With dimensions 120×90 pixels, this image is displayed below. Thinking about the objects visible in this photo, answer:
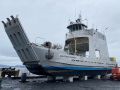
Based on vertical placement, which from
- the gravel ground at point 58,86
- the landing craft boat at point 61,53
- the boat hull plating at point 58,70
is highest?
the landing craft boat at point 61,53

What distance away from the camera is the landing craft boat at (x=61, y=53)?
30203mm

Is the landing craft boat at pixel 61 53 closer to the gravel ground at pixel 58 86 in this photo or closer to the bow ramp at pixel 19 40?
the bow ramp at pixel 19 40

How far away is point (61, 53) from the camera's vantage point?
106 feet

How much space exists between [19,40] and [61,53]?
21.6ft

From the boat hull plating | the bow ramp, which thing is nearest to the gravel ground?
the boat hull plating

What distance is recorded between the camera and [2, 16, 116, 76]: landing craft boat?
30203 mm

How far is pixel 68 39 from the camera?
40875 millimetres

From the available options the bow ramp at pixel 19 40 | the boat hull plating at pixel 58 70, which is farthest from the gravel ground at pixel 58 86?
the bow ramp at pixel 19 40

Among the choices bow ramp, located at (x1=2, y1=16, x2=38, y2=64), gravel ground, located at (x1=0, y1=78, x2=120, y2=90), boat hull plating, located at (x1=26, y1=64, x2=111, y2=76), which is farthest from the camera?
boat hull plating, located at (x1=26, y1=64, x2=111, y2=76)

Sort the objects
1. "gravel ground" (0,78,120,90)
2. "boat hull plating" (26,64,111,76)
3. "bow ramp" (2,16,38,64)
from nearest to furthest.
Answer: "gravel ground" (0,78,120,90)
"bow ramp" (2,16,38,64)
"boat hull plating" (26,64,111,76)

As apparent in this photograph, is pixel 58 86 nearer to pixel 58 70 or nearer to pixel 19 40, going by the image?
pixel 58 70

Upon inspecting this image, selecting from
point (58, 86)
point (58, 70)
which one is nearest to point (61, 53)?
point (58, 70)

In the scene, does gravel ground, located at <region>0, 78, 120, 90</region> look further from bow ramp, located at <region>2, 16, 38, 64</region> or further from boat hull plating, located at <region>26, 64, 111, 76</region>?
bow ramp, located at <region>2, 16, 38, 64</region>

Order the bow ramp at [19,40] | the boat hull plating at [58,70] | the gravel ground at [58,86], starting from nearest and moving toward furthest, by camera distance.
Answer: the gravel ground at [58,86] < the bow ramp at [19,40] < the boat hull plating at [58,70]
